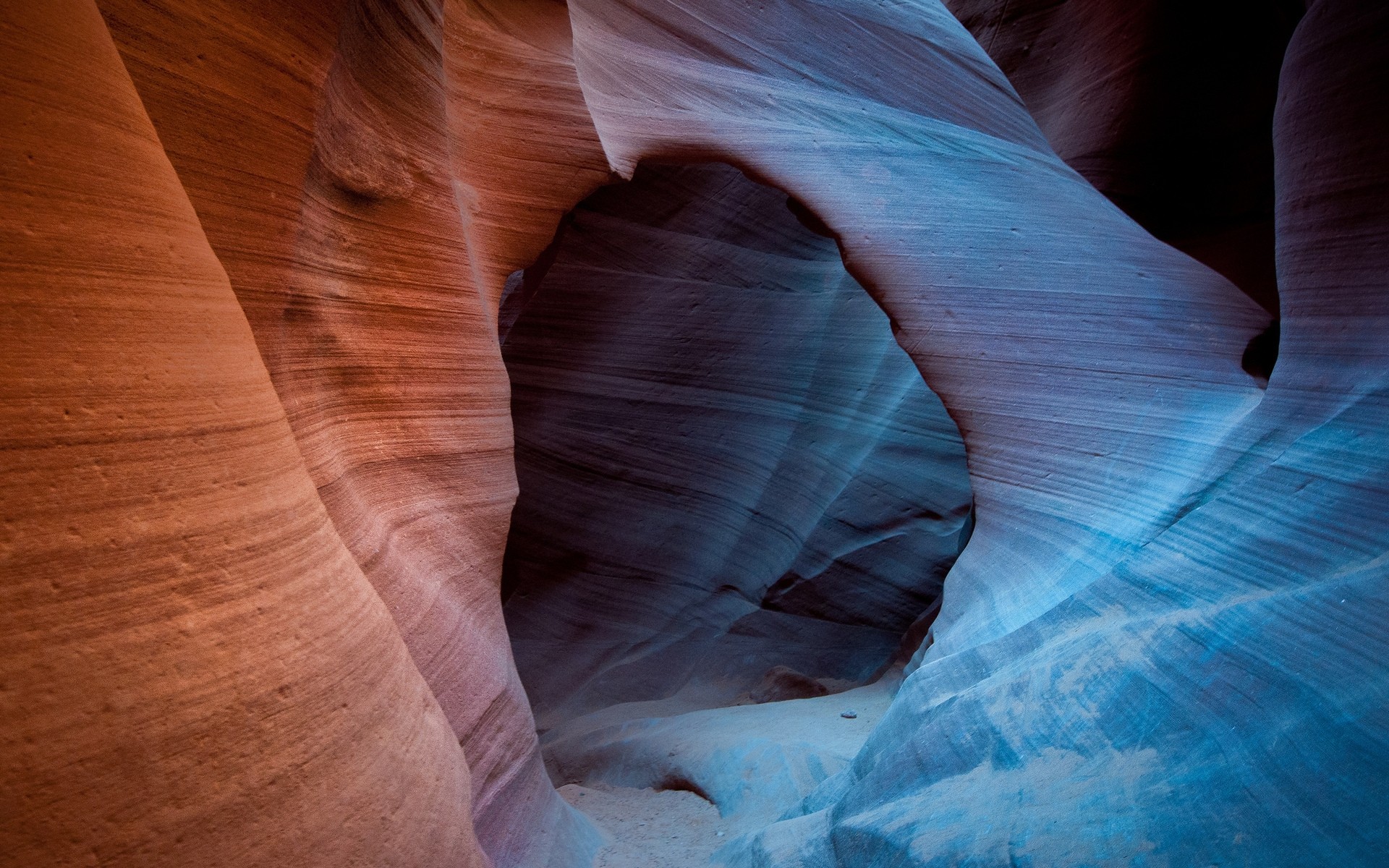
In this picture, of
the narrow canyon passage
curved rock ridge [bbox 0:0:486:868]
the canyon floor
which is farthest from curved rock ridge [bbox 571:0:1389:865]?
curved rock ridge [bbox 0:0:486:868]

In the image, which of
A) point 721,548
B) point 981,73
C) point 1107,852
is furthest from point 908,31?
point 1107,852

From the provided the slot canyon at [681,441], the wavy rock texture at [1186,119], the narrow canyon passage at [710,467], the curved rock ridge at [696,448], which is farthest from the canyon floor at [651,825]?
the wavy rock texture at [1186,119]

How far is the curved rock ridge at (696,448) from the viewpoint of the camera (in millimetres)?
7684

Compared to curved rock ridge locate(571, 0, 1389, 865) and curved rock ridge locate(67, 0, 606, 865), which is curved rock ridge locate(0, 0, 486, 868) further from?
curved rock ridge locate(571, 0, 1389, 865)

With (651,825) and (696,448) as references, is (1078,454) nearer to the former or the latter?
(651,825)

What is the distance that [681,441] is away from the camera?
26.6 feet

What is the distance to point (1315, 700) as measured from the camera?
2.35 m

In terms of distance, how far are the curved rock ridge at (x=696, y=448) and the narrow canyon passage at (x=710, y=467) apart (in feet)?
0.06

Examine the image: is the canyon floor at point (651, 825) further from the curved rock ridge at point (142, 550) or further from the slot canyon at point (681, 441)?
the curved rock ridge at point (142, 550)

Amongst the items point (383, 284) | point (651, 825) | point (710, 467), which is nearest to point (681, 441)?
point (710, 467)

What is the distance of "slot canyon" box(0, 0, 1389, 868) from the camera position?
1.73 m

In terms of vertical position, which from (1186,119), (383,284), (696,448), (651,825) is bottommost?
(651,825)

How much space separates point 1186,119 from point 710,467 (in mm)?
5997

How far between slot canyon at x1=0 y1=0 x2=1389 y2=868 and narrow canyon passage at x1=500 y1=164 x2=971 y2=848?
1.8 inches
